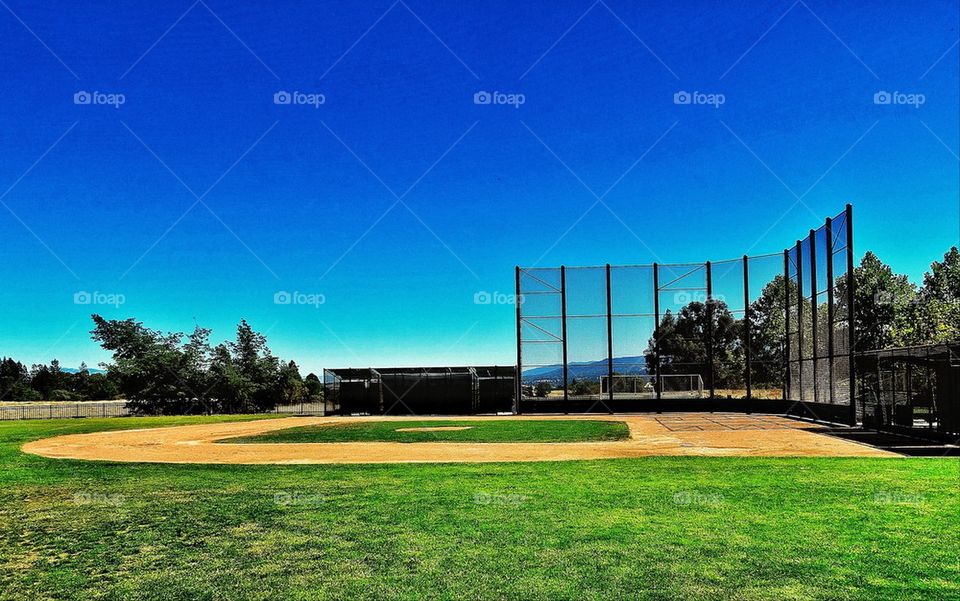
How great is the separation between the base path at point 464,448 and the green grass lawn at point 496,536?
10.9ft

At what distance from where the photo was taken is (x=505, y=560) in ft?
21.9

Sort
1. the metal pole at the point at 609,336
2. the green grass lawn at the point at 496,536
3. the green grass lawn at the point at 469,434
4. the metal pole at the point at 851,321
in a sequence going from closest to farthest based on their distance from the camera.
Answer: the green grass lawn at the point at 496,536 < the green grass lawn at the point at 469,434 < the metal pole at the point at 851,321 < the metal pole at the point at 609,336

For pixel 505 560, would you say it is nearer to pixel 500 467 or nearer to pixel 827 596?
pixel 827 596

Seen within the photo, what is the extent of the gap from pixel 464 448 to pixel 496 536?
10.9 metres

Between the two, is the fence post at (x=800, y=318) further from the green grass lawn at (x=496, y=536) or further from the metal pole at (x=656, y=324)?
the green grass lawn at (x=496, y=536)

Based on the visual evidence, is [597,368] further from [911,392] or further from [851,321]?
[911,392]

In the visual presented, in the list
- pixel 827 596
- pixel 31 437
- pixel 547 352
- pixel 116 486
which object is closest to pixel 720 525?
pixel 827 596

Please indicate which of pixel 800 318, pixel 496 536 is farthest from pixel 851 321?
pixel 496 536

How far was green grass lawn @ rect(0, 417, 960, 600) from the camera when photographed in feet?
19.6

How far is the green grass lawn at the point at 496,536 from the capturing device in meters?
5.96

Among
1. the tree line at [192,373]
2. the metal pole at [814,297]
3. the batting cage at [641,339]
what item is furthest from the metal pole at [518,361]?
the tree line at [192,373]

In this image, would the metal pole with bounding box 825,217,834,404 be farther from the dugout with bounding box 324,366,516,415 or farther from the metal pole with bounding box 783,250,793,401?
the dugout with bounding box 324,366,516,415

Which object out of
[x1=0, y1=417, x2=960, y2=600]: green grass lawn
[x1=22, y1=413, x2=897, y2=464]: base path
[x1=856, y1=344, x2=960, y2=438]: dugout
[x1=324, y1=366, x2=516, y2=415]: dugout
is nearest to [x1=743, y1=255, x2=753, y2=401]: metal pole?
[x1=856, y1=344, x2=960, y2=438]: dugout

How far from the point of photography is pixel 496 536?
24.8ft
